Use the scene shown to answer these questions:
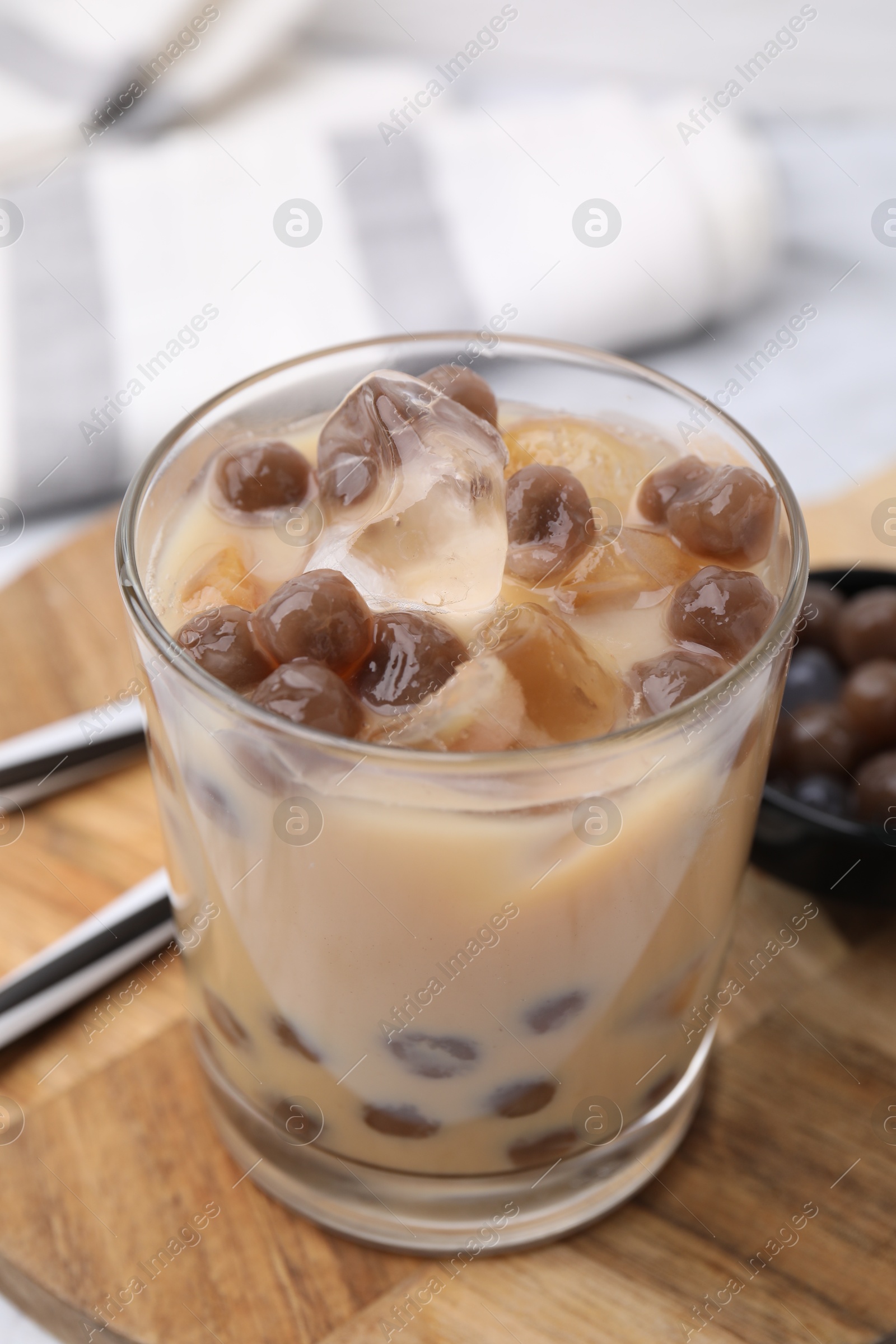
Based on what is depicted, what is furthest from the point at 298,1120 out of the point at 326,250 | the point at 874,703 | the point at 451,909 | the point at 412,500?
the point at 326,250

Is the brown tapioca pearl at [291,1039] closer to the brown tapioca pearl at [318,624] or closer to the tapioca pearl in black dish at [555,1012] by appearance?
the tapioca pearl in black dish at [555,1012]

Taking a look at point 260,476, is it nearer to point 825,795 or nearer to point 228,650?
point 228,650

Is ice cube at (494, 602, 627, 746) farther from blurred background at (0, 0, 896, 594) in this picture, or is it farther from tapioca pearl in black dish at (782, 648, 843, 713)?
blurred background at (0, 0, 896, 594)

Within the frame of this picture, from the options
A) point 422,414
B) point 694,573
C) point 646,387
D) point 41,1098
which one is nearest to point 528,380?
point 646,387

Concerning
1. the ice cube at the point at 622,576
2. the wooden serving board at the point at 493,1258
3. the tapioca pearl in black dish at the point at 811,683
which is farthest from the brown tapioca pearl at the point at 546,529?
the tapioca pearl in black dish at the point at 811,683

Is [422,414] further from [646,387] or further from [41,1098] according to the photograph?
[41,1098]
